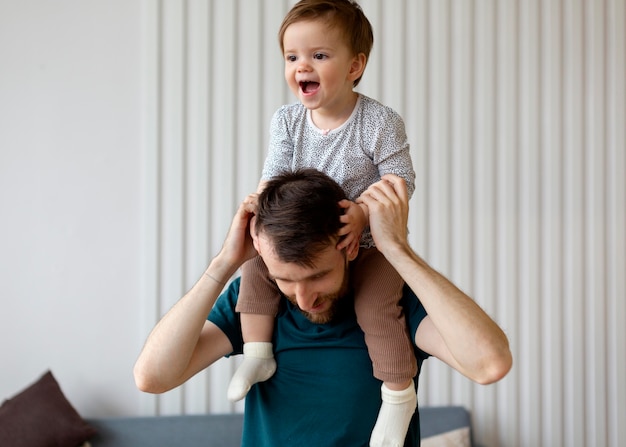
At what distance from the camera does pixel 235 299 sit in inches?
71.6

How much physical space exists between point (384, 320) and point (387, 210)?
9.5 inches

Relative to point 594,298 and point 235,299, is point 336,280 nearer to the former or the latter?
point 235,299

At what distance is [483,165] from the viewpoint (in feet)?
10.9

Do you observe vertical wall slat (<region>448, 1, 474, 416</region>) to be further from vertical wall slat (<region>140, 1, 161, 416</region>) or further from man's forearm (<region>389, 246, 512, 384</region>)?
man's forearm (<region>389, 246, 512, 384</region>)

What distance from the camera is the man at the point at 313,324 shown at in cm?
153

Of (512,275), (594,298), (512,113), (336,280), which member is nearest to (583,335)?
(594,298)

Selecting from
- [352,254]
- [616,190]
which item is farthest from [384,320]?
[616,190]

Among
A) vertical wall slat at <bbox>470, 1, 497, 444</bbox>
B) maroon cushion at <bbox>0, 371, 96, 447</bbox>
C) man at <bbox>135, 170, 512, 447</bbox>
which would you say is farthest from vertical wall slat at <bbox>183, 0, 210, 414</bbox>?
man at <bbox>135, 170, 512, 447</bbox>

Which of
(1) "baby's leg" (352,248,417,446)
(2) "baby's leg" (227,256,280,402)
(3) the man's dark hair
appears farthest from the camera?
(2) "baby's leg" (227,256,280,402)

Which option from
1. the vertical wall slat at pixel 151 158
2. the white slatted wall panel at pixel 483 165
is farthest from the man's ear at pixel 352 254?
the vertical wall slat at pixel 151 158

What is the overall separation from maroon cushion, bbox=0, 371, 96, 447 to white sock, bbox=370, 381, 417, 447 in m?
1.72

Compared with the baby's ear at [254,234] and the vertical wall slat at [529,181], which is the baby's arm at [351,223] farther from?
the vertical wall slat at [529,181]

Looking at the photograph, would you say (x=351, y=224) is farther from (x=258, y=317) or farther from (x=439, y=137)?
(x=439, y=137)

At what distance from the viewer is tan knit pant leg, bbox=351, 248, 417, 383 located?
5.32ft
